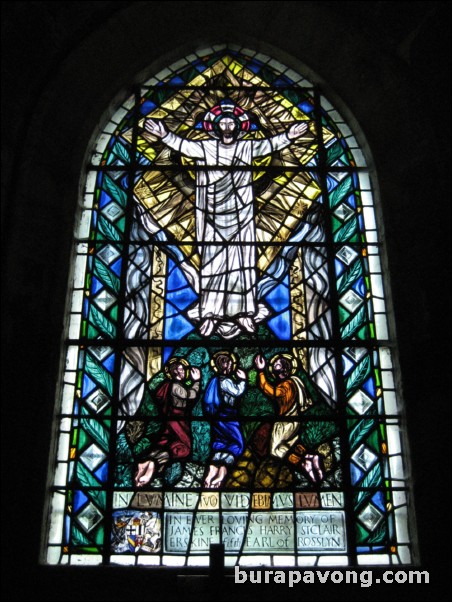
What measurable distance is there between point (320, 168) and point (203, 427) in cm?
247

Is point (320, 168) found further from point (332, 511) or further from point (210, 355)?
point (332, 511)

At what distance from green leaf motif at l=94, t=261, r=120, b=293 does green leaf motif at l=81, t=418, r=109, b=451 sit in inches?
41.5

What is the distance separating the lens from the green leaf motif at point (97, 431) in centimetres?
576

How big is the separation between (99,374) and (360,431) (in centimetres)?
186

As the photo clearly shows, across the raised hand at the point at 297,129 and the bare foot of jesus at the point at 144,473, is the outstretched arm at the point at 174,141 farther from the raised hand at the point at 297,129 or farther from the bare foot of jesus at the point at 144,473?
the bare foot of jesus at the point at 144,473

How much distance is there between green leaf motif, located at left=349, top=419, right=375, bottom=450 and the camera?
228 inches

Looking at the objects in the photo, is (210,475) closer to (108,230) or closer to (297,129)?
(108,230)

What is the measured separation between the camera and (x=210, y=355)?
610cm

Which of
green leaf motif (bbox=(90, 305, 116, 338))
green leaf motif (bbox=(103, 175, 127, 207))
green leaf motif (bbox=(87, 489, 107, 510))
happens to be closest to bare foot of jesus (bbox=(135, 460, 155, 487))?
green leaf motif (bbox=(87, 489, 107, 510))

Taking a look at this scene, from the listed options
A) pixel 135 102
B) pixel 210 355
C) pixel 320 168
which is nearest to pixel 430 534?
pixel 210 355

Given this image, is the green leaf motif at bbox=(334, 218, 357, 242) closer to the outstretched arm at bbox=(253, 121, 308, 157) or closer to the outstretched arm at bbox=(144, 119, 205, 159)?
the outstretched arm at bbox=(253, 121, 308, 157)

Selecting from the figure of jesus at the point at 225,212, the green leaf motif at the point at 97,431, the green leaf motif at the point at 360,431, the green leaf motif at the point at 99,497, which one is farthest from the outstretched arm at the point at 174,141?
the green leaf motif at the point at 99,497

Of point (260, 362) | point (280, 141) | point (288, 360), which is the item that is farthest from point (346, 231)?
point (260, 362)

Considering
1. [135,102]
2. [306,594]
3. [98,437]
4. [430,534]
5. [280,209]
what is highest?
[135,102]
